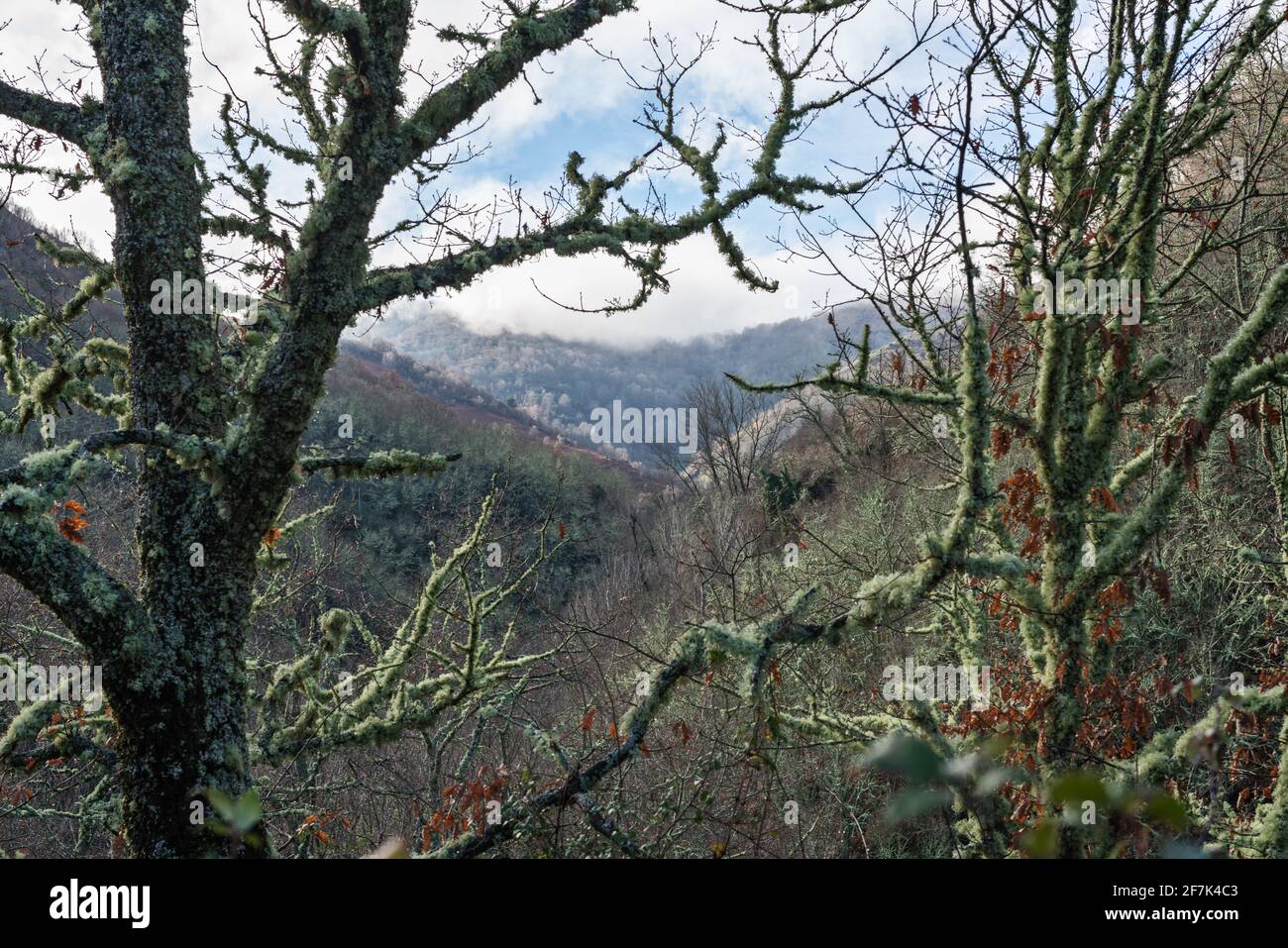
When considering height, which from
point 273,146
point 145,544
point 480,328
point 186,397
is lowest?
point 145,544

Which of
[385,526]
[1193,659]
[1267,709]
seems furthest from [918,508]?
[385,526]

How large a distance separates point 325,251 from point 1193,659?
12.1m

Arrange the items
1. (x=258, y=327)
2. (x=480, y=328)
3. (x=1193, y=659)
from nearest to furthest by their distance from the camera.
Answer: (x=258, y=327), (x=1193, y=659), (x=480, y=328)

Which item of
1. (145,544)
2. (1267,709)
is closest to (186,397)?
(145,544)

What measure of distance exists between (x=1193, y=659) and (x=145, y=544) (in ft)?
A: 40.7

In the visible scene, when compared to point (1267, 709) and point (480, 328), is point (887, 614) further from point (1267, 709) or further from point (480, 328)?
point (480, 328)

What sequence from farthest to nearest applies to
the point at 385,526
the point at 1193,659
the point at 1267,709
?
the point at 385,526 < the point at 1193,659 < the point at 1267,709

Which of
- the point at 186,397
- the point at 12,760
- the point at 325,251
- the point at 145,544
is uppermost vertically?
the point at 325,251

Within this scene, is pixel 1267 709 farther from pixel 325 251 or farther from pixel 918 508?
pixel 918 508

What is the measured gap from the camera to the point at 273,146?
4633 mm
